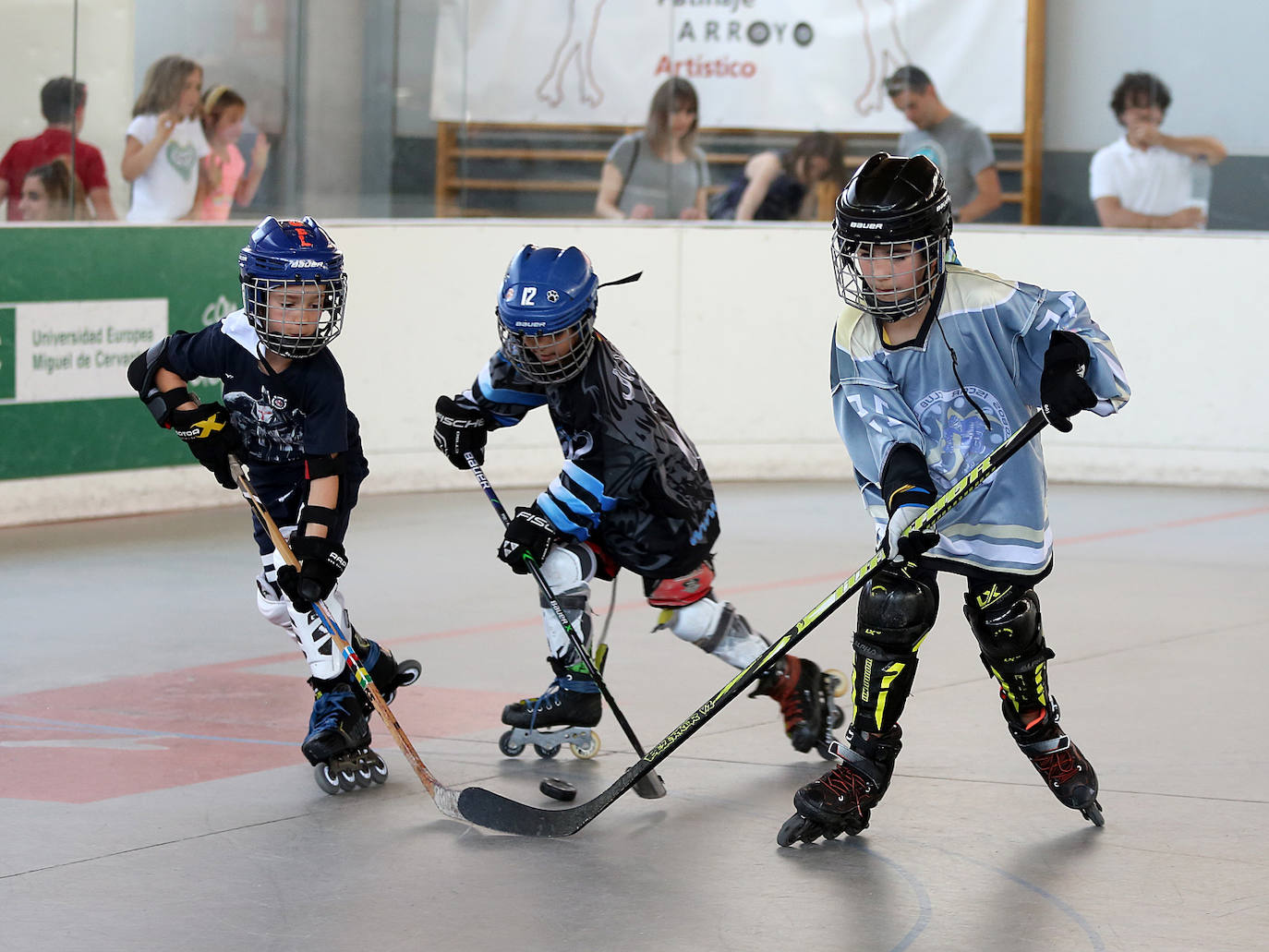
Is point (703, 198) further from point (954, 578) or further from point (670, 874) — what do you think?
point (670, 874)

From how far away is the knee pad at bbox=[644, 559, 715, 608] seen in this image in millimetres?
4023

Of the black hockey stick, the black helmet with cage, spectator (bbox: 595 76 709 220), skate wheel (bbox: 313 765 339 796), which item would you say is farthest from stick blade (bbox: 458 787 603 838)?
spectator (bbox: 595 76 709 220)

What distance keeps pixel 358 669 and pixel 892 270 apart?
1410 millimetres

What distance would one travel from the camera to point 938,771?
156 inches

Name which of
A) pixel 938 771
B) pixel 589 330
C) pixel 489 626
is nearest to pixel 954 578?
pixel 489 626

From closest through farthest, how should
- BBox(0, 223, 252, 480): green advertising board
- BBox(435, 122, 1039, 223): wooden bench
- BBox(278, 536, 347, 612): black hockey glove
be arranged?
BBox(278, 536, 347, 612): black hockey glove, BBox(0, 223, 252, 480): green advertising board, BBox(435, 122, 1039, 223): wooden bench

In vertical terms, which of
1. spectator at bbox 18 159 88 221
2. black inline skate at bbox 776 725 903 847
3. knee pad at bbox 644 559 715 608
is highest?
spectator at bbox 18 159 88 221

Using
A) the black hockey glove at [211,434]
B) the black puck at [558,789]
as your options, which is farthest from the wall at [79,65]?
the black puck at [558,789]

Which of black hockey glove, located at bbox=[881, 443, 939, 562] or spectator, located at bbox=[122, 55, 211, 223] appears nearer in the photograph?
black hockey glove, located at bbox=[881, 443, 939, 562]

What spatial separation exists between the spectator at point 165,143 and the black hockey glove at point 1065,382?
5122mm

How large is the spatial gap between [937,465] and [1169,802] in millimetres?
897

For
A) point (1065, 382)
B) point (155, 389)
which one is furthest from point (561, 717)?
point (1065, 382)

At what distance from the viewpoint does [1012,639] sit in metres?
3.50

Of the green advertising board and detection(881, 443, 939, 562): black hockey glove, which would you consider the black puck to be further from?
the green advertising board
